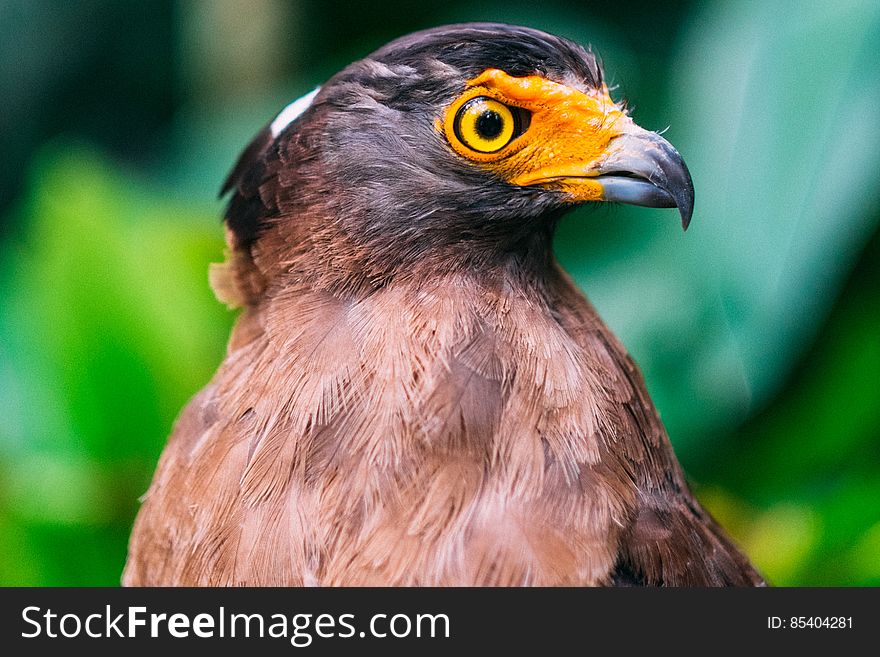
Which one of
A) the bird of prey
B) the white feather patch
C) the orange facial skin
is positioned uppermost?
the white feather patch

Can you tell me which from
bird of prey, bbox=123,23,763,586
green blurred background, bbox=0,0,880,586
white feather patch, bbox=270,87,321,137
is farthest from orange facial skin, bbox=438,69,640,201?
green blurred background, bbox=0,0,880,586

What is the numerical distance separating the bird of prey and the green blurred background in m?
1.06

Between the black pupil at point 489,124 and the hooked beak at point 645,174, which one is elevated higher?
the black pupil at point 489,124

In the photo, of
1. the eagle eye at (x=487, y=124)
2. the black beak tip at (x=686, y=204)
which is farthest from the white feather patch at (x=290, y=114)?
the black beak tip at (x=686, y=204)

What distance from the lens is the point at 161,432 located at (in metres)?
2.94

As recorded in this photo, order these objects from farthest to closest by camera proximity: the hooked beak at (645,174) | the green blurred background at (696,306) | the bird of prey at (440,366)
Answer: the green blurred background at (696,306) → the hooked beak at (645,174) → the bird of prey at (440,366)

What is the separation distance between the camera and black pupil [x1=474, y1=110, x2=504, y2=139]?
1730 millimetres

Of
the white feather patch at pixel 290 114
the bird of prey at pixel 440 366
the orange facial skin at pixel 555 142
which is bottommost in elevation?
the bird of prey at pixel 440 366

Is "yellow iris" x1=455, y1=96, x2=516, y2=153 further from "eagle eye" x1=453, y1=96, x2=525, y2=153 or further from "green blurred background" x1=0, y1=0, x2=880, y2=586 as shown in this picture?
"green blurred background" x1=0, y1=0, x2=880, y2=586

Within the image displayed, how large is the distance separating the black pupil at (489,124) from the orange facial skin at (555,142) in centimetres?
3

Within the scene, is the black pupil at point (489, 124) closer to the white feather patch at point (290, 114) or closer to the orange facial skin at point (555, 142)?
the orange facial skin at point (555, 142)

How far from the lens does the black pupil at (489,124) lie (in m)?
1.73
